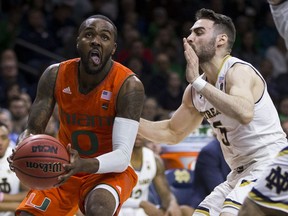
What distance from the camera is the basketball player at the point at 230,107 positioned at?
16.9 ft

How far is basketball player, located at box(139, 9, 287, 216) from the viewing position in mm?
5137

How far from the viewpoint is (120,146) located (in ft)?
16.8

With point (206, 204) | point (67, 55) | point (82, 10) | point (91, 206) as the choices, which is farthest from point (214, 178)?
point (82, 10)

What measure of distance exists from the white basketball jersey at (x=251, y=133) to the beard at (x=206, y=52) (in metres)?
0.12

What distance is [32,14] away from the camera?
1106cm

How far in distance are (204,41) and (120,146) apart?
1.00 metres

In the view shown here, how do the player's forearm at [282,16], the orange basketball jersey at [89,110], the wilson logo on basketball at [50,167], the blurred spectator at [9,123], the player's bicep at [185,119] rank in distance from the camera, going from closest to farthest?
1. the player's forearm at [282,16]
2. the wilson logo on basketball at [50,167]
3. the orange basketball jersey at [89,110]
4. the player's bicep at [185,119]
5. the blurred spectator at [9,123]

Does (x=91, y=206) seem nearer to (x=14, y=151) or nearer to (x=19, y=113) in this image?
Result: (x=14, y=151)

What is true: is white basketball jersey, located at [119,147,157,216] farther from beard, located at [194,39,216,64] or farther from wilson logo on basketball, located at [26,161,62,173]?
wilson logo on basketball, located at [26,161,62,173]

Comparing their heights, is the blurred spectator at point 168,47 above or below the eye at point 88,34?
below

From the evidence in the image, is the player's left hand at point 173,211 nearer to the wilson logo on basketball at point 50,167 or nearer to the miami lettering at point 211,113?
the miami lettering at point 211,113

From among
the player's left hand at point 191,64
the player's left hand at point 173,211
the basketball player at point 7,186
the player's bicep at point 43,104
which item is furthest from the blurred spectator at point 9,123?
the player's left hand at point 191,64

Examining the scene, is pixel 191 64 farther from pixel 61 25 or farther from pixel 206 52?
pixel 61 25

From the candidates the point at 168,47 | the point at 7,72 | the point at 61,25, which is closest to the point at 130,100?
the point at 7,72
